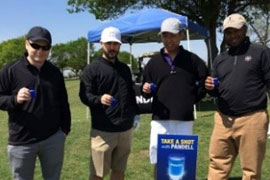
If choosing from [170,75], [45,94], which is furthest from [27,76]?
[170,75]

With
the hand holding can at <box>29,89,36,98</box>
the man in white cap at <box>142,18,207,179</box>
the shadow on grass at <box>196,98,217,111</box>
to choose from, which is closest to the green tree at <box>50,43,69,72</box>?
the shadow on grass at <box>196,98,217,111</box>

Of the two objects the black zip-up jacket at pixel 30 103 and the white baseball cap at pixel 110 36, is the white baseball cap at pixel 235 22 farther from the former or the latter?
the black zip-up jacket at pixel 30 103

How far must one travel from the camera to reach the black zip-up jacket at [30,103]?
3684 millimetres

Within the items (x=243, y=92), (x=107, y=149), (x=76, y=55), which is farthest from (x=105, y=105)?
(x=76, y=55)

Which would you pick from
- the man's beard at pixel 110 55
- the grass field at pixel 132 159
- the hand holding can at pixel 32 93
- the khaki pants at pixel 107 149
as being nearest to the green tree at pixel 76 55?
the grass field at pixel 132 159

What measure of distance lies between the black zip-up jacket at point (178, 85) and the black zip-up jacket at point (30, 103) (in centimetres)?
100

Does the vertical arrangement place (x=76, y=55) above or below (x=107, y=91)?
below

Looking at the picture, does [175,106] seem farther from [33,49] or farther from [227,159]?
[33,49]

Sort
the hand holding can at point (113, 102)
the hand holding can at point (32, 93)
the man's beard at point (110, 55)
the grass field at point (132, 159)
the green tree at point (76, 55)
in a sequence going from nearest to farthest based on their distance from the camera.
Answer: the hand holding can at point (32, 93), the hand holding can at point (113, 102), the man's beard at point (110, 55), the grass field at point (132, 159), the green tree at point (76, 55)

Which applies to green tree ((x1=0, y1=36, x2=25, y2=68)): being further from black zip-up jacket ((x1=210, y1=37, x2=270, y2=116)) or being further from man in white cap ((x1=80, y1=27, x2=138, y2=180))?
black zip-up jacket ((x1=210, y1=37, x2=270, y2=116))

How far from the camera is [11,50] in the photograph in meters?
89.1

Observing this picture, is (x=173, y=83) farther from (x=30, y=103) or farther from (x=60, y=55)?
(x=60, y=55)

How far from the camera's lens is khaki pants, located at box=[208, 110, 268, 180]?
14.0 ft

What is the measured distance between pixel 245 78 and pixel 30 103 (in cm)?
204
